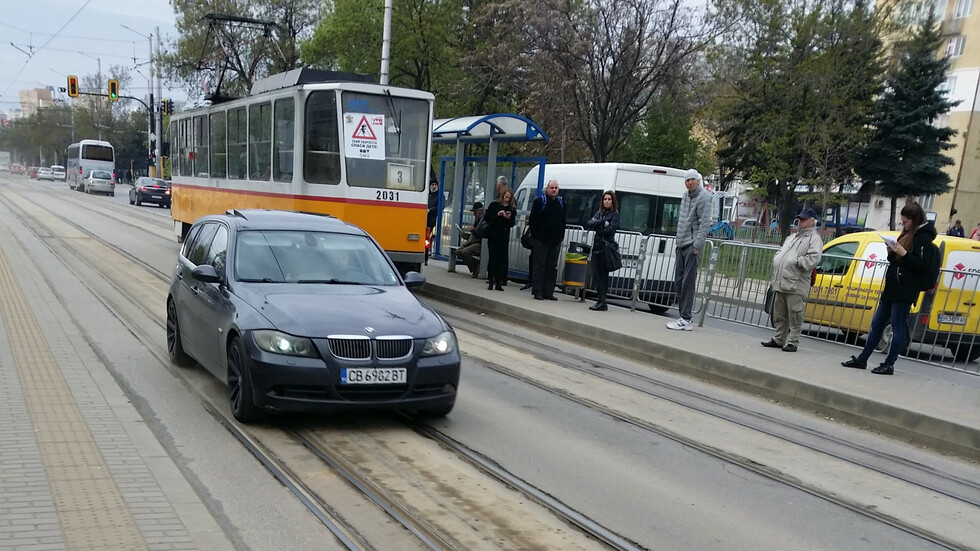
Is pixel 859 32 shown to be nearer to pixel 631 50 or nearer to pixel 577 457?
pixel 631 50

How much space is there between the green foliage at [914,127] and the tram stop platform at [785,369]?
31.6 m

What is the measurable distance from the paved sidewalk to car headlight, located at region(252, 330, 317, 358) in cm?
98

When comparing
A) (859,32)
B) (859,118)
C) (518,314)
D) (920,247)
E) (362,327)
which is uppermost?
(859,32)

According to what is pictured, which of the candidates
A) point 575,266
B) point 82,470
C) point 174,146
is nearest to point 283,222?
point 82,470

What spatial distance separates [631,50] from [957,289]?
16.6m

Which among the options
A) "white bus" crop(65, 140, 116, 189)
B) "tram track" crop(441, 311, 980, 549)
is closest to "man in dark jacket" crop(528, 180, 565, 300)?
"tram track" crop(441, 311, 980, 549)

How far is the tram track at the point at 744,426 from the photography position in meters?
5.48

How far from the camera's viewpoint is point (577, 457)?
5.82 m

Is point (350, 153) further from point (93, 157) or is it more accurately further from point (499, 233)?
point (93, 157)

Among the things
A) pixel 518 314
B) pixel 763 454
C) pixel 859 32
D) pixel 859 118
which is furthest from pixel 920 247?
pixel 859 118

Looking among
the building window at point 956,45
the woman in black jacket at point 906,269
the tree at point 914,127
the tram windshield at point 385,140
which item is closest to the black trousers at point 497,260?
the tram windshield at point 385,140

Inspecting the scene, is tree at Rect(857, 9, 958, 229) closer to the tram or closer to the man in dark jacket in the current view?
the man in dark jacket

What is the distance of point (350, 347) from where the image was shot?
5715 millimetres

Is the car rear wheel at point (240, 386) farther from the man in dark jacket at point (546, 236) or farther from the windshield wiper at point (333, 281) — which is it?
the man in dark jacket at point (546, 236)
